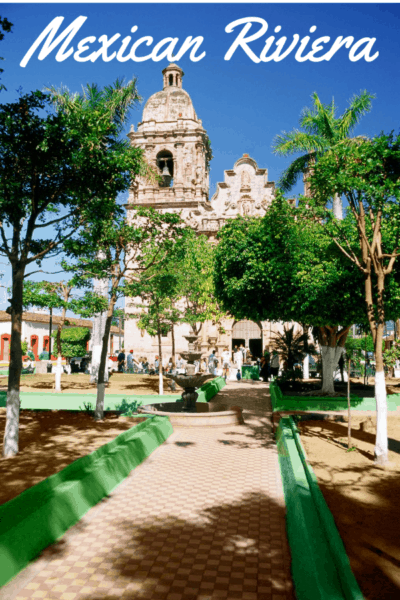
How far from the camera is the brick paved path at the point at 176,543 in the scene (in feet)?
12.6

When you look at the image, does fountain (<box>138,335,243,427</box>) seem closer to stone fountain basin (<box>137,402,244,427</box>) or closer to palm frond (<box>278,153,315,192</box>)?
stone fountain basin (<box>137,402,244,427</box>)

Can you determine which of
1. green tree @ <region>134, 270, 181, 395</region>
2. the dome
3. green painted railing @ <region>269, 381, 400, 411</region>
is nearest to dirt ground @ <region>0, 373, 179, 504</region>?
green painted railing @ <region>269, 381, 400, 411</region>

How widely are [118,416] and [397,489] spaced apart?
791 centimetres

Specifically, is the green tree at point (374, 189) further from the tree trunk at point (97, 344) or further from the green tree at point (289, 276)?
the tree trunk at point (97, 344)

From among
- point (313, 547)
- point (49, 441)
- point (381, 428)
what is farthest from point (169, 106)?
point (313, 547)

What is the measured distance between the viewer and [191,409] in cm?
1276

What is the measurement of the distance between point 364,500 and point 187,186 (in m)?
28.7

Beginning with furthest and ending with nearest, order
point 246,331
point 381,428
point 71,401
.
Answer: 1. point 246,331
2. point 71,401
3. point 381,428

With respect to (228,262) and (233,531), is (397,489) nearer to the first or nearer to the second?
(233,531)

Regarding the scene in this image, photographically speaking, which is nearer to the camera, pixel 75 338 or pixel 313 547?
pixel 313 547

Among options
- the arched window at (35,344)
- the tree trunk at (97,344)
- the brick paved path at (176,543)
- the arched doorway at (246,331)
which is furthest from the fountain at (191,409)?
the arched window at (35,344)

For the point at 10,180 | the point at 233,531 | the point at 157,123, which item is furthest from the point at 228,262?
the point at 157,123

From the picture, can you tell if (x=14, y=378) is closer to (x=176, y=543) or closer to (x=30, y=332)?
(x=176, y=543)

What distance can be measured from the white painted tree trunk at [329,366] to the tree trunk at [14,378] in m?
10.3
